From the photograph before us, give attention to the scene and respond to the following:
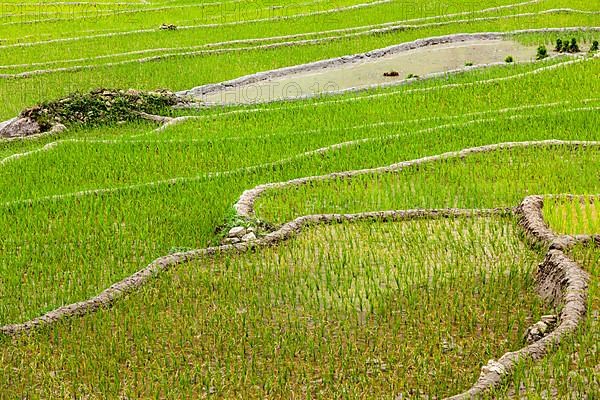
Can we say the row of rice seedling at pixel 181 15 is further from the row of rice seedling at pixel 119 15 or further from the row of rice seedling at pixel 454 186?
the row of rice seedling at pixel 454 186

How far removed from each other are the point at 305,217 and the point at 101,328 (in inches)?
91.1

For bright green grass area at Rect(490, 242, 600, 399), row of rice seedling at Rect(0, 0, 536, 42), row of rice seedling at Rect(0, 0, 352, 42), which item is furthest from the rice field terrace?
row of rice seedling at Rect(0, 0, 352, 42)

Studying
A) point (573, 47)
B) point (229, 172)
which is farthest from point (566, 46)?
point (229, 172)

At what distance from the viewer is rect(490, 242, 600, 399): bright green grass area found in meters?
4.73

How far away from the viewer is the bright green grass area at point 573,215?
23.6 ft

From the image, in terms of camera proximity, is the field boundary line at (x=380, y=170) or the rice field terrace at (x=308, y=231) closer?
the rice field terrace at (x=308, y=231)

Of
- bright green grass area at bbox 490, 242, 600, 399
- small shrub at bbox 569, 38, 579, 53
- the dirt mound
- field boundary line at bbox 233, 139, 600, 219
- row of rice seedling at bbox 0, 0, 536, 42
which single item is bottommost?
bright green grass area at bbox 490, 242, 600, 399

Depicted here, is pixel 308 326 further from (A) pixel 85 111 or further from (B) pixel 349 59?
(B) pixel 349 59

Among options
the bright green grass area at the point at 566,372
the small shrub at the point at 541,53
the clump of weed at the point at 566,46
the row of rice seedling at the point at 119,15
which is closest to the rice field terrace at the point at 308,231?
the bright green grass area at the point at 566,372

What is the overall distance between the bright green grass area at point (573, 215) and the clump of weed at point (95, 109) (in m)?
7.38

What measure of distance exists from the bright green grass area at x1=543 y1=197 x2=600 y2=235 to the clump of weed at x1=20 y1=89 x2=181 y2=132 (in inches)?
290

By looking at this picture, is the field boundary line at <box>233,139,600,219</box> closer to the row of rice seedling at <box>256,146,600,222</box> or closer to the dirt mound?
the row of rice seedling at <box>256,146,600,222</box>

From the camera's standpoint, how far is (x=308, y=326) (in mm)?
5926

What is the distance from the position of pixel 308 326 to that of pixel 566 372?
5.46 feet
